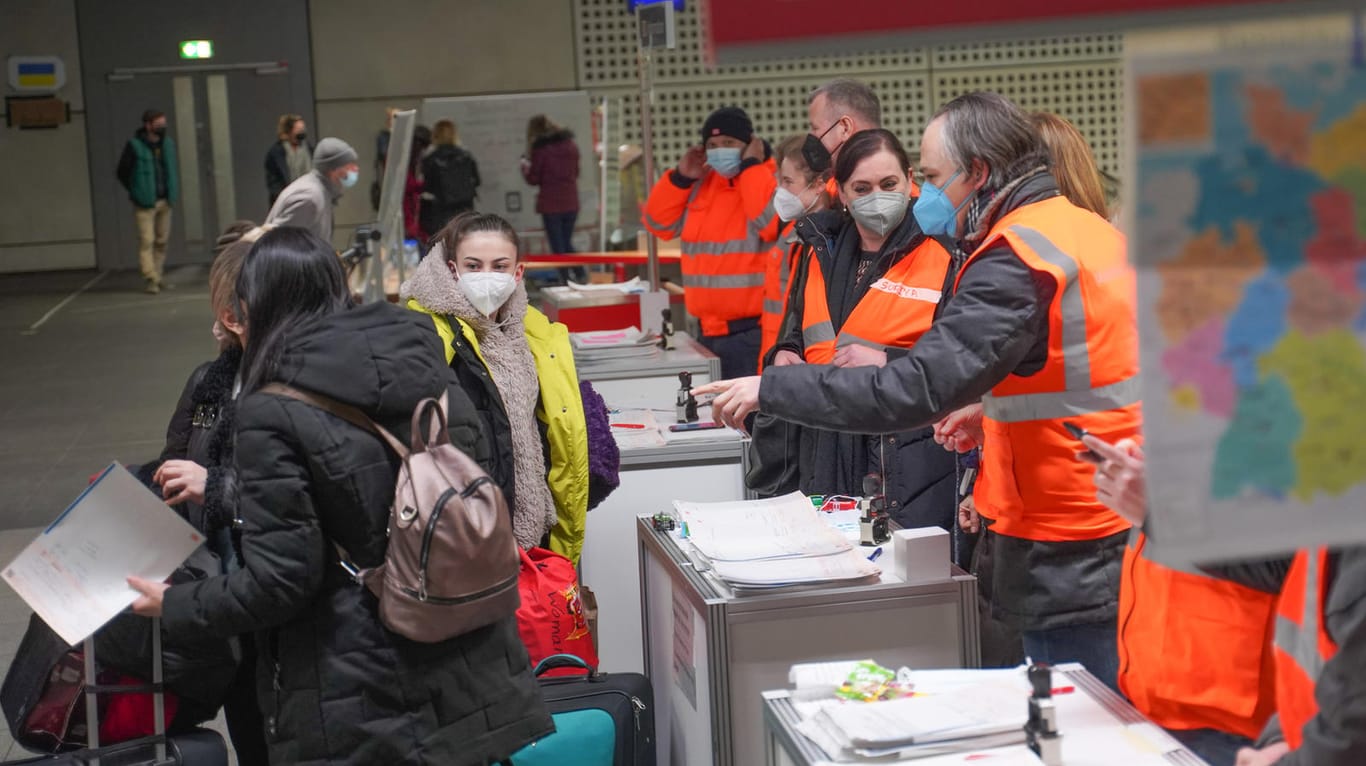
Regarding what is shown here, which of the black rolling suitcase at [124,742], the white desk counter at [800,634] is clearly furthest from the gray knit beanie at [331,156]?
the white desk counter at [800,634]

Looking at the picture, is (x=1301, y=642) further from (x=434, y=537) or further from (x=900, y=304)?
(x=900, y=304)

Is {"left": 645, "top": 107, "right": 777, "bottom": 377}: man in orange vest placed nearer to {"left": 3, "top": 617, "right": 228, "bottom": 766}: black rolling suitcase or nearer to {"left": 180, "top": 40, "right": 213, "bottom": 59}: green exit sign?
{"left": 3, "top": 617, "right": 228, "bottom": 766}: black rolling suitcase

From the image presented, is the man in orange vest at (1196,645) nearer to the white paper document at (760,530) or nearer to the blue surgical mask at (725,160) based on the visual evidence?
the white paper document at (760,530)

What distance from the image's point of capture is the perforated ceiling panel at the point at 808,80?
1647 cm

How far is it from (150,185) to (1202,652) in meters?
14.8

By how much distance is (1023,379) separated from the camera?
8.16ft

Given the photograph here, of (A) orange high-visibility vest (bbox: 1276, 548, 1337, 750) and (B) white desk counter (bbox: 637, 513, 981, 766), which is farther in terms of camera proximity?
(B) white desk counter (bbox: 637, 513, 981, 766)

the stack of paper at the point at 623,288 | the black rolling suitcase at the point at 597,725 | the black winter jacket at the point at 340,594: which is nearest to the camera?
the black winter jacket at the point at 340,594

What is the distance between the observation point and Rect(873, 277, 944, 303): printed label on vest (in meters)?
3.53

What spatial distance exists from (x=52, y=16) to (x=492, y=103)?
19.5ft

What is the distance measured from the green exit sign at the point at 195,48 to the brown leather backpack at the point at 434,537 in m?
15.7

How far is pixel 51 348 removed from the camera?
11.6 m

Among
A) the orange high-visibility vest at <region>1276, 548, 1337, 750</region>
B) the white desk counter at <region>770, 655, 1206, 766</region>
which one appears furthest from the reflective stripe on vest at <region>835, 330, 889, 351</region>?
the orange high-visibility vest at <region>1276, 548, 1337, 750</region>

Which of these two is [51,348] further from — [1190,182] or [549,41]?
[1190,182]
